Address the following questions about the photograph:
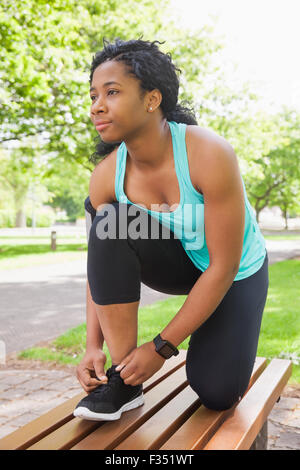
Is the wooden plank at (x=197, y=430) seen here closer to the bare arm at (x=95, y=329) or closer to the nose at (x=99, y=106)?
the bare arm at (x=95, y=329)

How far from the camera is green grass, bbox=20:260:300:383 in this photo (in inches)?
157

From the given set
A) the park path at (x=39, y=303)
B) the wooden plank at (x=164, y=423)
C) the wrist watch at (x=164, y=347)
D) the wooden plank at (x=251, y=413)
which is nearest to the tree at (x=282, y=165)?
the park path at (x=39, y=303)

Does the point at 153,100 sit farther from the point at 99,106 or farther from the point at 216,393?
A: the point at 216,393

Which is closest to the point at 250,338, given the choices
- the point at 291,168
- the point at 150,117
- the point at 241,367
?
the point at 241,367

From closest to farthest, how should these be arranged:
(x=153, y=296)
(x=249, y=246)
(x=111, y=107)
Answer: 1. (x=111, y=107)
2. (x=249, y=246)
3. (x=153, y=296)

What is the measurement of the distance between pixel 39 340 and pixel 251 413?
3.29 meters

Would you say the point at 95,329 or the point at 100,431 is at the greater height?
the point at 95,329

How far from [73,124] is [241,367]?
1035 cm

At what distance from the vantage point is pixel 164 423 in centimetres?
165

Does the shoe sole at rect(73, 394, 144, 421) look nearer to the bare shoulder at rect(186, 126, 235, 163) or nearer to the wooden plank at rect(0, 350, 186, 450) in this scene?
the wooden plank at rect(0, 350, 186, 450)

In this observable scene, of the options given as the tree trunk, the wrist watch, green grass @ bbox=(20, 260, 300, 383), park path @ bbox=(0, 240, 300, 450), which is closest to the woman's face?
the wrist watch

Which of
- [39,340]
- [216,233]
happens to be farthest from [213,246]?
[39,340]
